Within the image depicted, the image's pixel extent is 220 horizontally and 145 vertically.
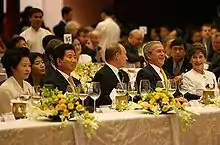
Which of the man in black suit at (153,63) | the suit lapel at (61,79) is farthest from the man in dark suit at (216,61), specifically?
the suit lapel at (61,79)

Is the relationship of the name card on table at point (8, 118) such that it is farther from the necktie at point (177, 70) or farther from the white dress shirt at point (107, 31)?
the white dress shirt at point (107, 31)

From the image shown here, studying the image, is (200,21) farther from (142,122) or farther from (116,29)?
(142,122)

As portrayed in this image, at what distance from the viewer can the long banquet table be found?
3762mm

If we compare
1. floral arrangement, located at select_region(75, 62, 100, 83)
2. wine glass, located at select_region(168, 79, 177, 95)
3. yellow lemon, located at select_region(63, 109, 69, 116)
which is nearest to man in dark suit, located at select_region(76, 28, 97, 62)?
floral arrangement, located at select_region(75, 62, 100, 83)

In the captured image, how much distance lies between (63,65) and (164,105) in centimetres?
111

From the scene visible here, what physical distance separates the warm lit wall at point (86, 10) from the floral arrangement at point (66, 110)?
909cm

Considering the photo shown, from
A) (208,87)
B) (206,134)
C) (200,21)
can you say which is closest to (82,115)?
(206,134)

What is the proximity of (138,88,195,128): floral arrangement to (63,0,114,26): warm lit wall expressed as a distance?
878 centimetres

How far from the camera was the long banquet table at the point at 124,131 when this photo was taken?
3762 millimetres

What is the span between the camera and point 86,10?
44.2ft

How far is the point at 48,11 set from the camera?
9.66 meters

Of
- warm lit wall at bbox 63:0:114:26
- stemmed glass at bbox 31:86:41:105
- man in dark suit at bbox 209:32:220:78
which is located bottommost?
stemmed glass at bbox 31:86:41:105

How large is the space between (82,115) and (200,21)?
10.5 m

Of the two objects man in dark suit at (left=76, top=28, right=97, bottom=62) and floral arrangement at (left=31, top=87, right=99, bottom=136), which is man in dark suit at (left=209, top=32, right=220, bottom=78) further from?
floral arrangement at (left=31, top=87, right=99, bottom=136)
